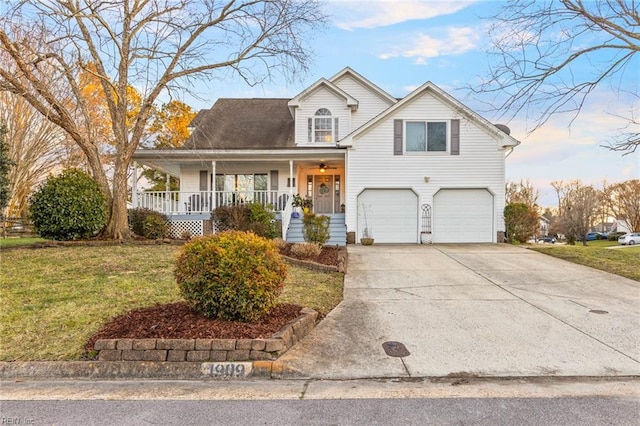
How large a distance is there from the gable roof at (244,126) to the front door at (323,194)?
226 cm

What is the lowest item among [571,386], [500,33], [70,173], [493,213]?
[571,386]

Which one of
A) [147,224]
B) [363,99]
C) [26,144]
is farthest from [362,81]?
[26,144]

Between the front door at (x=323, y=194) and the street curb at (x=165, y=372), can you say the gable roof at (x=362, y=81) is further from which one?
the street curb at (x=165, y=372)

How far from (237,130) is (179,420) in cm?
1619

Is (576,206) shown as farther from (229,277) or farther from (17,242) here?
(17,242)

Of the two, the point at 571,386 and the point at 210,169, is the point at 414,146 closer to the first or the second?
the point at 210,169

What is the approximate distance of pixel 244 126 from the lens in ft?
59.7

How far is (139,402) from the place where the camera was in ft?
10.7

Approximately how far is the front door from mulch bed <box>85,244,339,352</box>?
12.8 m

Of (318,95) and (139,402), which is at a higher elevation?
(318,95)

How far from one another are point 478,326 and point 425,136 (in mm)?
11501

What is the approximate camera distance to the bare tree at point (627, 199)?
151 ft

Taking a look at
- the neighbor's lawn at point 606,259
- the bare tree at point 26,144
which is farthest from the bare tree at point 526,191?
the bare tree at point 26,144

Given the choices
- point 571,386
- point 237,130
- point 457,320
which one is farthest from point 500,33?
point 237,130
